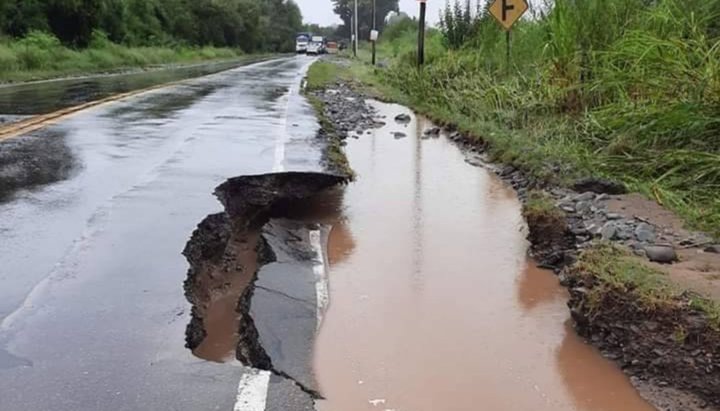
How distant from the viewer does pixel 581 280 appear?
15.7 feet

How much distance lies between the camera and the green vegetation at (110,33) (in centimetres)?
2525

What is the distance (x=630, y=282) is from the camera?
4.39m

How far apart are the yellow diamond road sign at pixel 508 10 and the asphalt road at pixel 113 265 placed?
5.87m

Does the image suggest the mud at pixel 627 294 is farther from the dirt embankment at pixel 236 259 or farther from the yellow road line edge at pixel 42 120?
the yellow road line edge at pixel 42 120

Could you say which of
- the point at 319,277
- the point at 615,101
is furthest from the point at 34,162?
the point at 615,101

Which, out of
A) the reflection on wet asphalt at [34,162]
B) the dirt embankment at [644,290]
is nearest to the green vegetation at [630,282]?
the dirt embankment at [644,290]

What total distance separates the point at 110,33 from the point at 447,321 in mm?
36544

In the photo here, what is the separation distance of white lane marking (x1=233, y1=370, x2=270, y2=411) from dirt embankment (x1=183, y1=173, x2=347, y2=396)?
30cm

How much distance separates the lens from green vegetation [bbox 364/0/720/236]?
24.0 feet

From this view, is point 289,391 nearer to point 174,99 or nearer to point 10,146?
point 10,146

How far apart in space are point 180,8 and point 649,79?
51.2 metres

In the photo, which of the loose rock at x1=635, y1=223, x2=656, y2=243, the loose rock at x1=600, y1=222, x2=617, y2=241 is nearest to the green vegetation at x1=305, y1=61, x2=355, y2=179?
the loose rock at x1=600, y1=222, x2=617, y2=241

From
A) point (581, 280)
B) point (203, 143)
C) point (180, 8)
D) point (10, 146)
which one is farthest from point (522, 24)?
point (180, 8)

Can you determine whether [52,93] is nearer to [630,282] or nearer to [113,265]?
[113,265]
